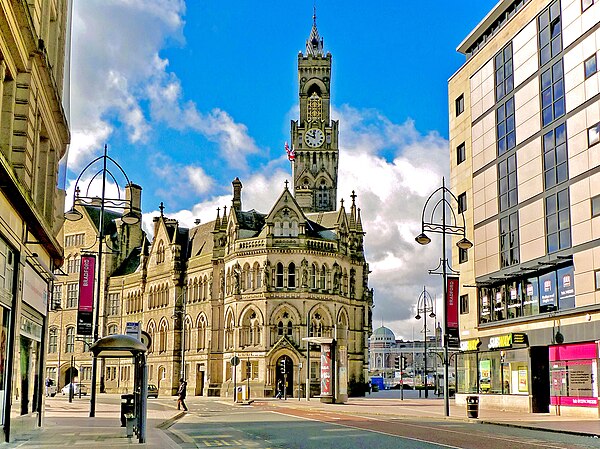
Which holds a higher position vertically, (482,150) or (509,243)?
(482,150)

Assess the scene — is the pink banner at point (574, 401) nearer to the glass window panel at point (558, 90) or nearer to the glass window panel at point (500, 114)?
the glass window panel at point (558, 90)

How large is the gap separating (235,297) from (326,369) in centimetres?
2055

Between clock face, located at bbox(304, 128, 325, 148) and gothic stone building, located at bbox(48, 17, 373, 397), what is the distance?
26.6 meters

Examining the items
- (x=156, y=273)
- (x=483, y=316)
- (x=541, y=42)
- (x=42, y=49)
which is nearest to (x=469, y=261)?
(x=483, y=316)

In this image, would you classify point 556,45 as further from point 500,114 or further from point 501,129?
point 501,129

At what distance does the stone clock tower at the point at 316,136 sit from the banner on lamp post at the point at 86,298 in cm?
7270

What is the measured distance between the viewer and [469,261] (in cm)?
4819

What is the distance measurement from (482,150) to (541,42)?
321 inches

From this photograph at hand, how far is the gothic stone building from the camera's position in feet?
227

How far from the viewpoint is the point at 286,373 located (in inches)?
2729

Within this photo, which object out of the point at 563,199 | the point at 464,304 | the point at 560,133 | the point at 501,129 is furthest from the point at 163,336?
the point at 560,133

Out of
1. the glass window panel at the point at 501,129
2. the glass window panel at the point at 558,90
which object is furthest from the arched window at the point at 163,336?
the glass window panel at the point at 558,90

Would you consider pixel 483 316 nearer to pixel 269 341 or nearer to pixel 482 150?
pixel 482 150

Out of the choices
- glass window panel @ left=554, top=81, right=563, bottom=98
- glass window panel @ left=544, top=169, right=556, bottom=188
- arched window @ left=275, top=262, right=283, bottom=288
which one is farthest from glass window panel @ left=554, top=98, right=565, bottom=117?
arched window @ left=275, top=262, right=283, bottom=288
